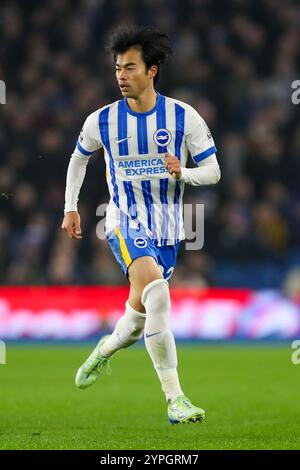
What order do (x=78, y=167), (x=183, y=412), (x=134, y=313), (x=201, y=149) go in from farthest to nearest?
(x=78, y=167)
(x=134, y=313)
(x=201, y=149)
(x=183, y=412)

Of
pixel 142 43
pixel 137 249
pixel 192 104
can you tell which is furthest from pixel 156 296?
pixel 192 104

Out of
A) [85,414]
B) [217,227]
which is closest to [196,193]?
[217,227]

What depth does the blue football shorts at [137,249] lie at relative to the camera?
671 centimetres

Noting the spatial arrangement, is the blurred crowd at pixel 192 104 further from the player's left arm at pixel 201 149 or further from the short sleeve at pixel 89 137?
the player's left arm at pixel 201 149

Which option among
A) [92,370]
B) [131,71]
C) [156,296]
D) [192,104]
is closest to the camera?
[156,296]

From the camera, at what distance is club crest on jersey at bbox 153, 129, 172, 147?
6.81m

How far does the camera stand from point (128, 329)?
700 centimetres

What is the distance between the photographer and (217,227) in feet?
48.3

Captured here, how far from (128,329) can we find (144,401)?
71.5 inches

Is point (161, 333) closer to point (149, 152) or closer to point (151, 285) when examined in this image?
point (151, 285)

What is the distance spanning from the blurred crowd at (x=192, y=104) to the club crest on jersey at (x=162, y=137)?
7619mm

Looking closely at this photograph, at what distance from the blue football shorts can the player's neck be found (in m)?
0.76

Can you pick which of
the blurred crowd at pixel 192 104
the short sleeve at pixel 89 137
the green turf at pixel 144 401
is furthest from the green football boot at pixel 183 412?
the blurred crowd at pixel 192 104

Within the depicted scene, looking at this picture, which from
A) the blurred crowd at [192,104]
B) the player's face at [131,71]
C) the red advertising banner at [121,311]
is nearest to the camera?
the player's face at [131,71]
